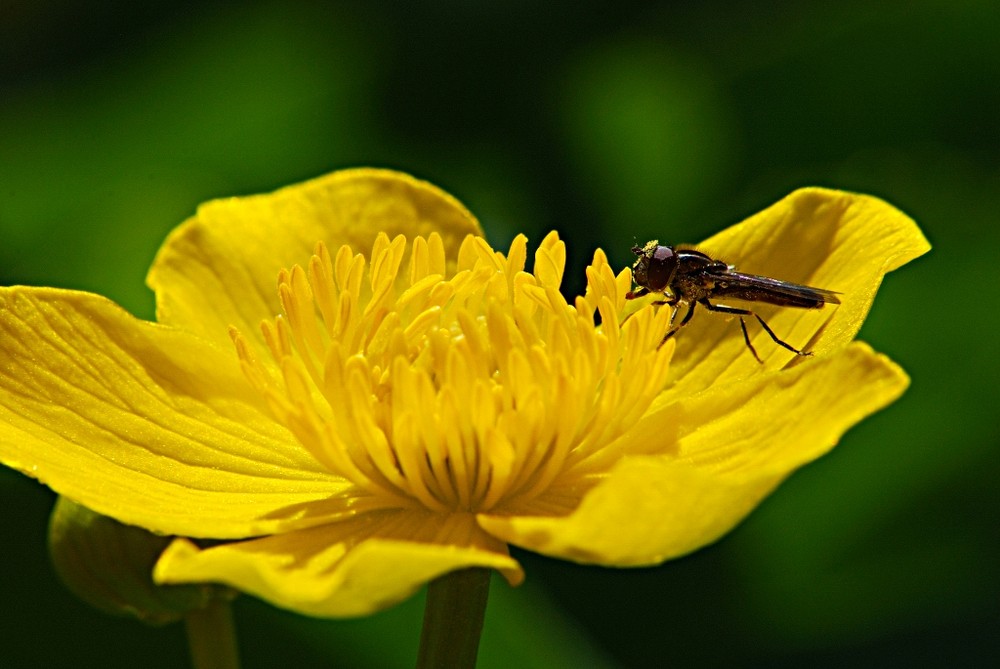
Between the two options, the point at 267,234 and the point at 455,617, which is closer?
the point at 455,617

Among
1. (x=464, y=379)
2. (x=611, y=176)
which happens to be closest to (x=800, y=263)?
(x=464, y=379)

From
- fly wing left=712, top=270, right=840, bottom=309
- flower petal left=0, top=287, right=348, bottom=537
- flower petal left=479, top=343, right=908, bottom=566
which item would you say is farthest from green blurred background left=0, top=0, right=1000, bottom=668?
flower petal left=479, top=343, right=908, bottom=566

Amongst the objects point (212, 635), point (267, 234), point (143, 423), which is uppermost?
point (267, 234)

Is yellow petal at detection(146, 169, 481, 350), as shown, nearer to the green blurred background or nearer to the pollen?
the pollen

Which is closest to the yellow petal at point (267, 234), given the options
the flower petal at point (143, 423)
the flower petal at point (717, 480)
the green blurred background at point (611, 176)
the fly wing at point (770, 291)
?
the flower petal at point (143, 423)

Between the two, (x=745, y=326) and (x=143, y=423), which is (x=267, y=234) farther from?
(x=745, y=326)

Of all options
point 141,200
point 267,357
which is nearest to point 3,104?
point 141,200

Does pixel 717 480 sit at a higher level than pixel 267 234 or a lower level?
higher
